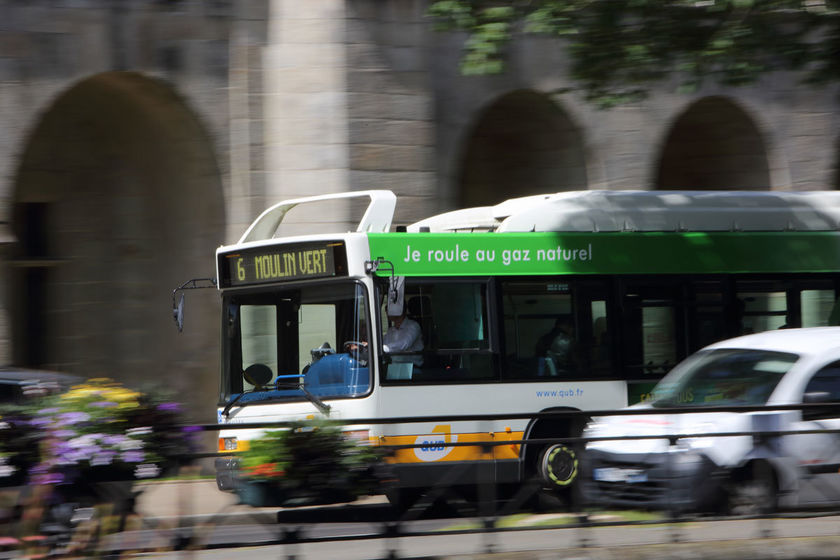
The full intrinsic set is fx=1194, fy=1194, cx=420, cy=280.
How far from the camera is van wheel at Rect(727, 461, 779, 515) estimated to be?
6992mm

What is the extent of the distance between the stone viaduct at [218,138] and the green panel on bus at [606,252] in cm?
447

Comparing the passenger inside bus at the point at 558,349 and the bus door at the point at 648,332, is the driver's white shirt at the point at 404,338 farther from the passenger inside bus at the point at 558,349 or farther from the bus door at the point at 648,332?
the bus door at the point at 648,332

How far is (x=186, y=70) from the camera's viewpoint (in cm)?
1514

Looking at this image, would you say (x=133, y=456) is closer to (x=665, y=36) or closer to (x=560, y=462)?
(x=560, y=462)

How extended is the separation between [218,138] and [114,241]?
2726mm

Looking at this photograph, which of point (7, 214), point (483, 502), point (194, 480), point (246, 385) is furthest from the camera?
point (7, 214)

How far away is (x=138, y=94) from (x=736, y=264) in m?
8.32

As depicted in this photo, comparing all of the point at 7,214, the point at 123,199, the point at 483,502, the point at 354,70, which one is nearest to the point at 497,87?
the point at 354,70

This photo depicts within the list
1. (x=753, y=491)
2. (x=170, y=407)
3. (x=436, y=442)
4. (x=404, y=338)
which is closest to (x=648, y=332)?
(x=404, y=338)

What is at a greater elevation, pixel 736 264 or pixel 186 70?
pixel 186 70

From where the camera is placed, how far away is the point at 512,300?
35.1 ft

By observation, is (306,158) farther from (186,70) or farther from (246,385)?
(246,385)

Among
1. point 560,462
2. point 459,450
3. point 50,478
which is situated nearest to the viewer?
point 50,478

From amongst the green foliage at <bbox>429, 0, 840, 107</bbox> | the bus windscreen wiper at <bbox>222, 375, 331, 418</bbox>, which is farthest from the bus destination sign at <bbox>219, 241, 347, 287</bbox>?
the green foliage at <bbox>429, 0, 840, 107</bbox>
